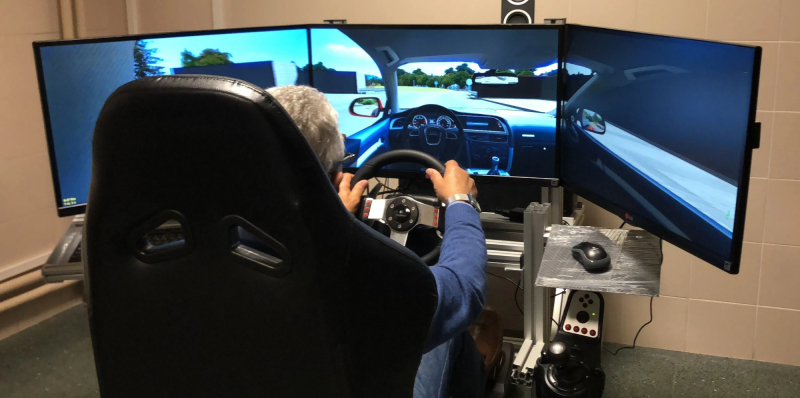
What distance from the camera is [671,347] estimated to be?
2871 millimetres

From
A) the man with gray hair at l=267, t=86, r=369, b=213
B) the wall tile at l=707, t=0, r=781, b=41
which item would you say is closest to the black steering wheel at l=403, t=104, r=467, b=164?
the man with gray hair at l=267, t=86, r=369, b=213

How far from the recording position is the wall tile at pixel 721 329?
273cm

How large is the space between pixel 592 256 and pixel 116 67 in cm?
140

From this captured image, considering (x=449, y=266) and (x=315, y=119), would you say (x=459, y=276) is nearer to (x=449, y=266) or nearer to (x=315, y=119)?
(x=449, y=266)

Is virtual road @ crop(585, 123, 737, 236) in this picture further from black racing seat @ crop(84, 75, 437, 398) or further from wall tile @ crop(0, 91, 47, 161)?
wall tile @ crop(0, 91, 47, 161)

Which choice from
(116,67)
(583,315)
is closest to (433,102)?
(583,315)

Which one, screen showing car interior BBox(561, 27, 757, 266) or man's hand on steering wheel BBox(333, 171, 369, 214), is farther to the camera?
man's hand on steering wheel BBox(333, 171, 369, 214)

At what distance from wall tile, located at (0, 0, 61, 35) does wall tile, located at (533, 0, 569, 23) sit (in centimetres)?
215

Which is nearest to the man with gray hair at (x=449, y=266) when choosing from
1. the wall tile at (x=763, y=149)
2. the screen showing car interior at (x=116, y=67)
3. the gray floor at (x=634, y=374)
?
the screen showing car interior at (x=116, y=67)

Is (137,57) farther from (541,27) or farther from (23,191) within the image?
(23,191)

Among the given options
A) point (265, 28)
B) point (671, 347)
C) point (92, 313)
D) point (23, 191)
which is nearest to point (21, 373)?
point (23, 191)

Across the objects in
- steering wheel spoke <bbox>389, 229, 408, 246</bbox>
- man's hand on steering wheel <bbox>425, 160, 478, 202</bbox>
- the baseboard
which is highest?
man's hand on steering wheel <bbox>425, 160, 478, 202</bbox>

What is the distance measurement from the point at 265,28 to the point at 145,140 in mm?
1357

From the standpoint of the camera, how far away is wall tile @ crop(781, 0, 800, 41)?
238 centimetres
